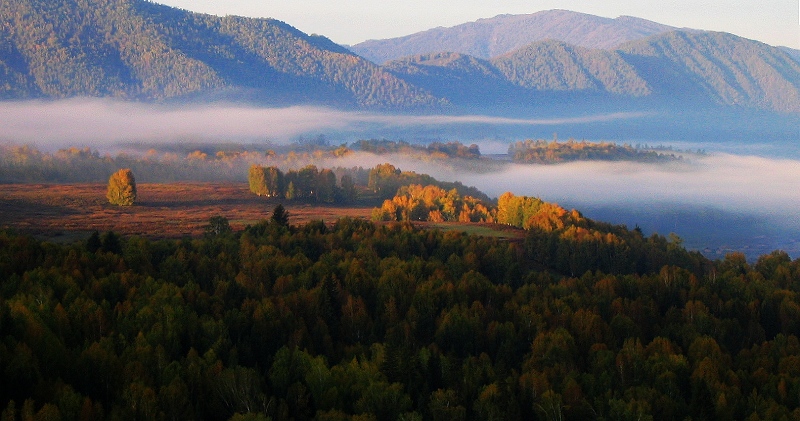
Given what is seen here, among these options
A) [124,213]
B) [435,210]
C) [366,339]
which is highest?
[124,213]

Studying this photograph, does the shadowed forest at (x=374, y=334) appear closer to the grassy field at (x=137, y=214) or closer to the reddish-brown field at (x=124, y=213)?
the grassy field at (x=137, y=214)

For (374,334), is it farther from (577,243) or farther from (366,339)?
(577,243)

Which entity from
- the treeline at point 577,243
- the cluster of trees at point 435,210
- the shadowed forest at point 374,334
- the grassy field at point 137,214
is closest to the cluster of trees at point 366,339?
the shadowed forest at point 374,334

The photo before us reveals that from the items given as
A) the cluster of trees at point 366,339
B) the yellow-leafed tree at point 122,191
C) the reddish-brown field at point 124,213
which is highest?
the yellow-leafed tree at point 122,191

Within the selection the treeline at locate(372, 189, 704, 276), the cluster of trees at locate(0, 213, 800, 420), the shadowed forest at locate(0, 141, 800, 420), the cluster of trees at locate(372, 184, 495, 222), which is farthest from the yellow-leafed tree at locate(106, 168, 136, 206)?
the cluster of trees at locate(0, 213, 800, 420)

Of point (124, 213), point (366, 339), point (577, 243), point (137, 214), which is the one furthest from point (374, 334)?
point (124, 213)
